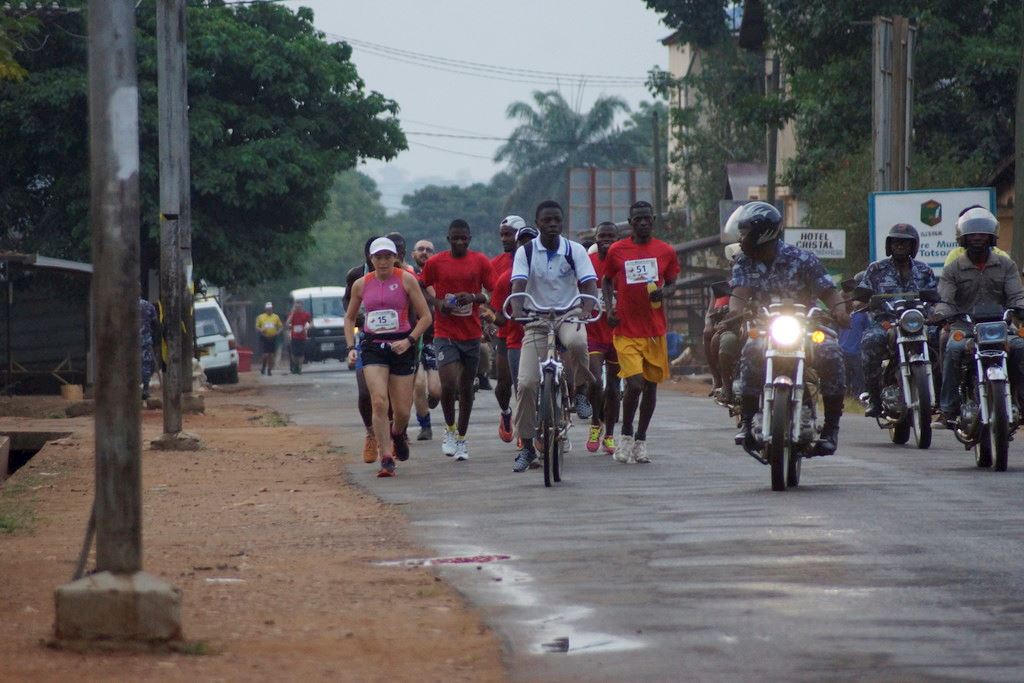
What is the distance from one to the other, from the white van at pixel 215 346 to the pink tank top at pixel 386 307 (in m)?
27.5

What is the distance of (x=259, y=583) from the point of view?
27.3 ft

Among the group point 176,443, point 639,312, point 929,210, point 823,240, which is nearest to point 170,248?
point 176,443

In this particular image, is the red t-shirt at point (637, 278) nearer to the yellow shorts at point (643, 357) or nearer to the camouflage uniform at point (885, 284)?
the yellow shorts at point (643, 357)

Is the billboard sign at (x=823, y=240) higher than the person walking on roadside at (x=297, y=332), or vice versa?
the billboard sign at (x=823, y=240)

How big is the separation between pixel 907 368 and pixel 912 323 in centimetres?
41

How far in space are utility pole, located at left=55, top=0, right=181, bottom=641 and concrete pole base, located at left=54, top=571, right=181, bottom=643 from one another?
0.39 ft

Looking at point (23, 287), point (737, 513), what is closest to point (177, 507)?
point (737, 513)

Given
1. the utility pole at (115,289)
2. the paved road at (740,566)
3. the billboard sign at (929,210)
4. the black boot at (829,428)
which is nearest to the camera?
the paved road at (740,566)

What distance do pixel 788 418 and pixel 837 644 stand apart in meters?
4.64

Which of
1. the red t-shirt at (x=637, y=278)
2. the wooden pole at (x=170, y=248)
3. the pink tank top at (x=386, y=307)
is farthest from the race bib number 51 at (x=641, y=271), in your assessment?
the wooden pole at (x=170, y=248)

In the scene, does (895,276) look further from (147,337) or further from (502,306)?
(147,337)

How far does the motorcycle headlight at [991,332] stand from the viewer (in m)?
12.8

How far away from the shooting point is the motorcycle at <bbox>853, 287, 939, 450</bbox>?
47.5ft

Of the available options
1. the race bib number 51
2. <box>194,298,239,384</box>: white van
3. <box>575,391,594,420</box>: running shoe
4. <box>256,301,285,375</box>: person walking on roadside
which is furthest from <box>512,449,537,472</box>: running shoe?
<box>256,301,285,375</box>: person walking on roadside
